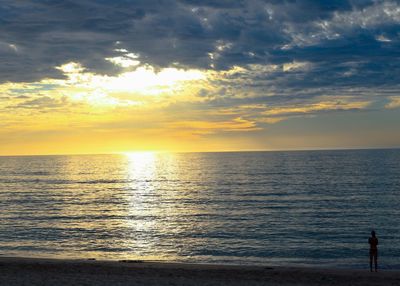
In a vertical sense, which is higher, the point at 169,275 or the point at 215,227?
the point at 169,275

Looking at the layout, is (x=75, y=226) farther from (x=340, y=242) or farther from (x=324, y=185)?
(x=324, y=185)

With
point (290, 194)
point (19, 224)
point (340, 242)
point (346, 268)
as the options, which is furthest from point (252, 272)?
point (290, 194)

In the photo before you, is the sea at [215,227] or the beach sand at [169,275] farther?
the sea at [215,227]

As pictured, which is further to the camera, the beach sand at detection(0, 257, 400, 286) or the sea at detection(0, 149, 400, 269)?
the sea at detection(0, 149, 400, 269)

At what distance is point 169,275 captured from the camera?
2341cm

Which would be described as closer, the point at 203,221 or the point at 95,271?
the point at 95,271

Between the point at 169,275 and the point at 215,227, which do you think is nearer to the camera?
the point at 169,275

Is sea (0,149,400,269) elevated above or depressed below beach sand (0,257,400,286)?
below

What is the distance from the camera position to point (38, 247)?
114ft

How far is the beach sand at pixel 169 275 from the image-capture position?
2159 centimetres

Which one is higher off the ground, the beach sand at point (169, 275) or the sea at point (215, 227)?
the beach sand at point (169, 275)

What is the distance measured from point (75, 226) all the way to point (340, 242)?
2657 cm

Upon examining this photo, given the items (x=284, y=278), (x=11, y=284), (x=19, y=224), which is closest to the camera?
(x=11, y=284)

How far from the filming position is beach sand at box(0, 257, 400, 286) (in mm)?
21594
